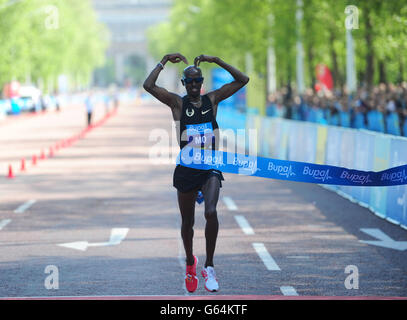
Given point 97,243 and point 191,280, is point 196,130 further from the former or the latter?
point 97,243

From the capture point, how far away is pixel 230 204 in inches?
658

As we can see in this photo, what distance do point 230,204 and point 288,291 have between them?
25.3 feet

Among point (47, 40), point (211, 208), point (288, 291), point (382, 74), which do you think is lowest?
point (47, 40)

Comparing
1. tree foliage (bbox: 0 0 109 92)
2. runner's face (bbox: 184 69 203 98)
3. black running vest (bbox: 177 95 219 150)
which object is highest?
runner's face (bbox: 184 69 203 98)

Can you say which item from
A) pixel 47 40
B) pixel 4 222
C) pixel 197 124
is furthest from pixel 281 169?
pixel 47 40

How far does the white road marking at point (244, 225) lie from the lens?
13297mm

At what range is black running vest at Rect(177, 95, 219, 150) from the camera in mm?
8828

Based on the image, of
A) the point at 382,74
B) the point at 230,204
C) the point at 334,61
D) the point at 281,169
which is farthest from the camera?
the point at 334,61

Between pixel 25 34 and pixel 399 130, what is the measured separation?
57.0 meters

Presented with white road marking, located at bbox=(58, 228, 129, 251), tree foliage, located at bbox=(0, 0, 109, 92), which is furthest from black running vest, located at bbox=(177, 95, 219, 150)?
tree foliage, located at bbox=(0, 0, 109, 92)

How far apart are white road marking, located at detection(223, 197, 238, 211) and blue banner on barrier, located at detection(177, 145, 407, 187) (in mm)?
6357

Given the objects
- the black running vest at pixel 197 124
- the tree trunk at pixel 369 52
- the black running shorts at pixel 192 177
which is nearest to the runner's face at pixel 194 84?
the black running vest at pixel 197 124

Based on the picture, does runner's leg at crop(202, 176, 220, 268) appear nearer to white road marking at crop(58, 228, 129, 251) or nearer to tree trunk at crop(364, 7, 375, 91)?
white road marking at crop(58, 228, 129, 251)
